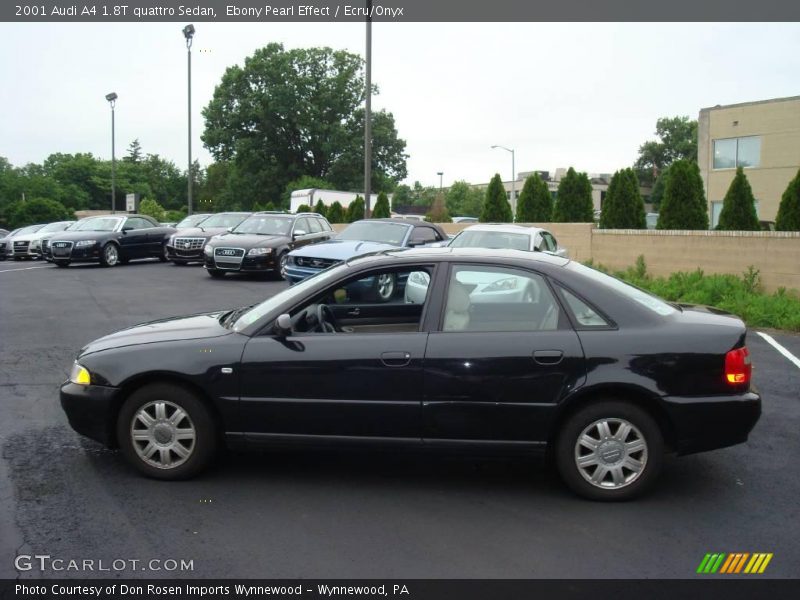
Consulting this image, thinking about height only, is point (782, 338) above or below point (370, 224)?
below

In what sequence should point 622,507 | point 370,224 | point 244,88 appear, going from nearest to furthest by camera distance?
point 622,507 → point 370,224 → point 244,88

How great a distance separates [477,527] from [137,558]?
180cm

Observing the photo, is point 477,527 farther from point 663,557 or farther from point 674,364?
point 674,364

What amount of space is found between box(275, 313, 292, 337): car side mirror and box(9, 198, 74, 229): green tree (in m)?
56.5

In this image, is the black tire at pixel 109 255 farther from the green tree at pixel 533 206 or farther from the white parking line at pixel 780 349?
the white parking line at pixel 780 349

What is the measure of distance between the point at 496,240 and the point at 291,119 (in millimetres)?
55776

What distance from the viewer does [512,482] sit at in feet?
17.0

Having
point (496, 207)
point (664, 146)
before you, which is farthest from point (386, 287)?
point (664, 146)

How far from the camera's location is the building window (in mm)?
38750

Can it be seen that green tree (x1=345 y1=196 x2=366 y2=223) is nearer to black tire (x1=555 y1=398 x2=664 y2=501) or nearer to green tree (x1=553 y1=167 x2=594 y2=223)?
green tree (x1=553 y1=167 x2=594 y2=223)

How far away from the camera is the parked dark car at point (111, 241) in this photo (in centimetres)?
2253

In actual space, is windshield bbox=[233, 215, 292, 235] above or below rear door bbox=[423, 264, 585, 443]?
above

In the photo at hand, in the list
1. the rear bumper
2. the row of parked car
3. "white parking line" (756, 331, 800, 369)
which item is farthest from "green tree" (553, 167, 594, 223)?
the rear bumper
